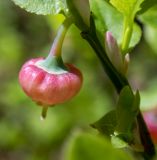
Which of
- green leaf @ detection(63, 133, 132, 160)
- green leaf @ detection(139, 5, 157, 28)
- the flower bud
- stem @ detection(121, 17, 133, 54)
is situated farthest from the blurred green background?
green leaf @ detection(63, 133, 132, 160)

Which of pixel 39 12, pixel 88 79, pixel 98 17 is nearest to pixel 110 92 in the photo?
pixel 88 79

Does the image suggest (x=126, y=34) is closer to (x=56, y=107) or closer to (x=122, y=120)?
(x=122, y=120)

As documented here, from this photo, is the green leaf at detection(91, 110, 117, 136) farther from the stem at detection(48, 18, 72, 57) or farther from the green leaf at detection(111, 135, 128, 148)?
the stem at detection(48, 18, 72, 57)

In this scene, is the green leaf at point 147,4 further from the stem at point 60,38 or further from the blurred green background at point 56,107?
the blurred green background at point 56,107

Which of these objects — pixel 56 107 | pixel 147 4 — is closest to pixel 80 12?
pixel 147 4

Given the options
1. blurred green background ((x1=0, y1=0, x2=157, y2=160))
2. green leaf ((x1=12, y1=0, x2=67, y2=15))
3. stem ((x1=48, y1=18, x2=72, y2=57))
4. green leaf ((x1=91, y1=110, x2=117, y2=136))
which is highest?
green leaf ((x1=12, y1=0, x2=67, y2=15))
